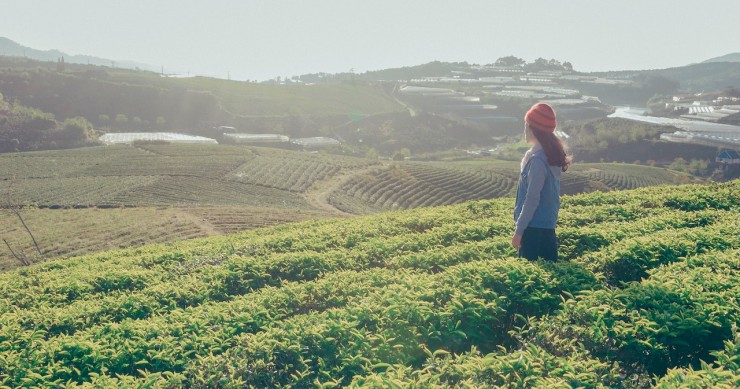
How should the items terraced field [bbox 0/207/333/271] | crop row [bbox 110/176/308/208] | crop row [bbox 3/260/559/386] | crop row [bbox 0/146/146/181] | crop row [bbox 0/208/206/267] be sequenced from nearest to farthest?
1. crop row [bbox 3/260/559/386]
2. crop row [bbox 0/208/206/267]
3. terraced field [bbox 0/207/333/271]
4. crop row [bbox 110/176/308/208]
5. crop row [bbox 0/146/146/181]

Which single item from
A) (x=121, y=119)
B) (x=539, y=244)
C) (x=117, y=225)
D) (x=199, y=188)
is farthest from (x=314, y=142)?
(x=539, y=244)

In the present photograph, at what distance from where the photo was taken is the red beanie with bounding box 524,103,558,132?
7902 mm

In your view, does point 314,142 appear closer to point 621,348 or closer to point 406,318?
point 406,318

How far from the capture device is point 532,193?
7871 millimetres

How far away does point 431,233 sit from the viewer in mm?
10531

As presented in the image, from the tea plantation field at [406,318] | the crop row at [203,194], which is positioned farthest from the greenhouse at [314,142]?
the tea plantation field at [406,318]

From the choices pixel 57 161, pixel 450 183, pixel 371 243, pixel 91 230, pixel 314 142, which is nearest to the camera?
pixel 371 243

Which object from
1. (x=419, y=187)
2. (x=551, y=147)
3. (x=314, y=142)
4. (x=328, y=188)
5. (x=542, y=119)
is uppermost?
(x=542, y=119)

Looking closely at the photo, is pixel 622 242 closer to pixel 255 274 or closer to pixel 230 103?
pixel 255 274

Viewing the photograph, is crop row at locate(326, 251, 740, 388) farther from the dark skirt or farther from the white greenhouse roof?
the white greenhouse roof

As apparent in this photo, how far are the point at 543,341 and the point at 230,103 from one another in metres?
128

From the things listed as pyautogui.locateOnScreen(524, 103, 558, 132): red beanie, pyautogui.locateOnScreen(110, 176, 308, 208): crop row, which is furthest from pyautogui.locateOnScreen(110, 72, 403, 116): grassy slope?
pyautogui.locateOnScreen(524, 103, 558, 132): red beanie

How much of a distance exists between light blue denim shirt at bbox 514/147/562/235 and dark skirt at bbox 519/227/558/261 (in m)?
0.10

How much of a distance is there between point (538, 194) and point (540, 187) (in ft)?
0.41
